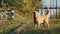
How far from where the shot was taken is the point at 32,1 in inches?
821

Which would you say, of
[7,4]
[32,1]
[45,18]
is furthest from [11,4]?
[45,18]

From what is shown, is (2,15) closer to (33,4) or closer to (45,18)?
(33,4)

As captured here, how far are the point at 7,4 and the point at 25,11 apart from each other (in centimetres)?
343

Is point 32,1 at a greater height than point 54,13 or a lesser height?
greater

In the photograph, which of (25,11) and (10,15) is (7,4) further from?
(25,11)

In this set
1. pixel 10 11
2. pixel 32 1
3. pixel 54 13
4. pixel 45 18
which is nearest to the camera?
pixel 45 18

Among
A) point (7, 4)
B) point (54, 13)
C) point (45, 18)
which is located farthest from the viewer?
point (54, 13)

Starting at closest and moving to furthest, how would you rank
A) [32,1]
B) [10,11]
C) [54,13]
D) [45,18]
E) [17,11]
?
[45,18]
[10,11]
[17,11]
[32,1]
[54,13]

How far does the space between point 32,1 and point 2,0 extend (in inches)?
203

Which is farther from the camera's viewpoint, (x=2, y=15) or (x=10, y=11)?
(x=10, y=11)

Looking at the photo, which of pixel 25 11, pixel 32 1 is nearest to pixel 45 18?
pixel 25 11

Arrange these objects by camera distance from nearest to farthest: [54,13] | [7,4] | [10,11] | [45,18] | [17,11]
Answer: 1. [45,18]
2. [7,4]
3. [10,11]
4. [17,11]
5. [54,13]

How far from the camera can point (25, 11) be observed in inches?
765

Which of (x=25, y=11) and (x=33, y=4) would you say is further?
(x=33, y=4)
